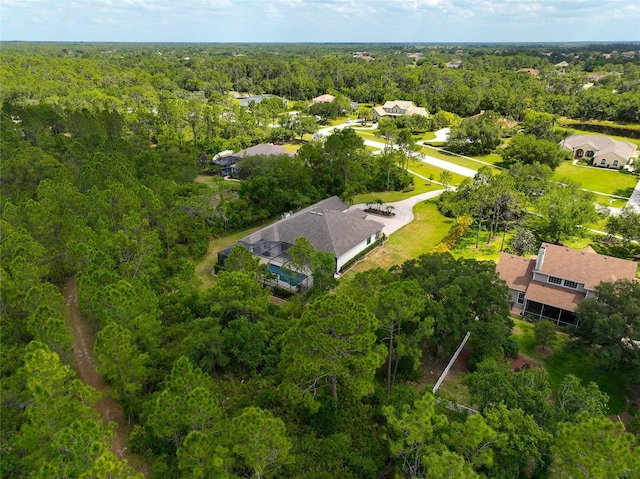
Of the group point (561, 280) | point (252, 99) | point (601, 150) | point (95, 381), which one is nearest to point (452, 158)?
point (601, 150)

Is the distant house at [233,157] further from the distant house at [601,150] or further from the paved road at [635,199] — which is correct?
the distant house at [601,150]

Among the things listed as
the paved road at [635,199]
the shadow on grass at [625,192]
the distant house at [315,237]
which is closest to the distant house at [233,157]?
the distant house at [315,237]

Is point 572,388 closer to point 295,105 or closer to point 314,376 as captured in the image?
point 314,376

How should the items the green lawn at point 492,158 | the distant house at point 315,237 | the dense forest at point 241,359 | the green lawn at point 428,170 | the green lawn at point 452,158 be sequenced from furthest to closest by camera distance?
the green lawn at point 492,158
the green lawn at point 452,158
the green lawn at point 428,170
the distant house at point 315,237
the dense forest at point 241,359

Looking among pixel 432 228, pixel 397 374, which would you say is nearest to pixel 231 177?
pixel 432 228

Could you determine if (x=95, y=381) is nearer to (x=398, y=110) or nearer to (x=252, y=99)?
(x=398, y=110)

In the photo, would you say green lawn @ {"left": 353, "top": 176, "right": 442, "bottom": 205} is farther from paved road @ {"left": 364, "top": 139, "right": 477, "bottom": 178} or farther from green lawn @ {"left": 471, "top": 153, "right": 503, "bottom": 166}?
green lawn @ {"left": 471, "top": 153, "right": 503, "bottom": 166}
